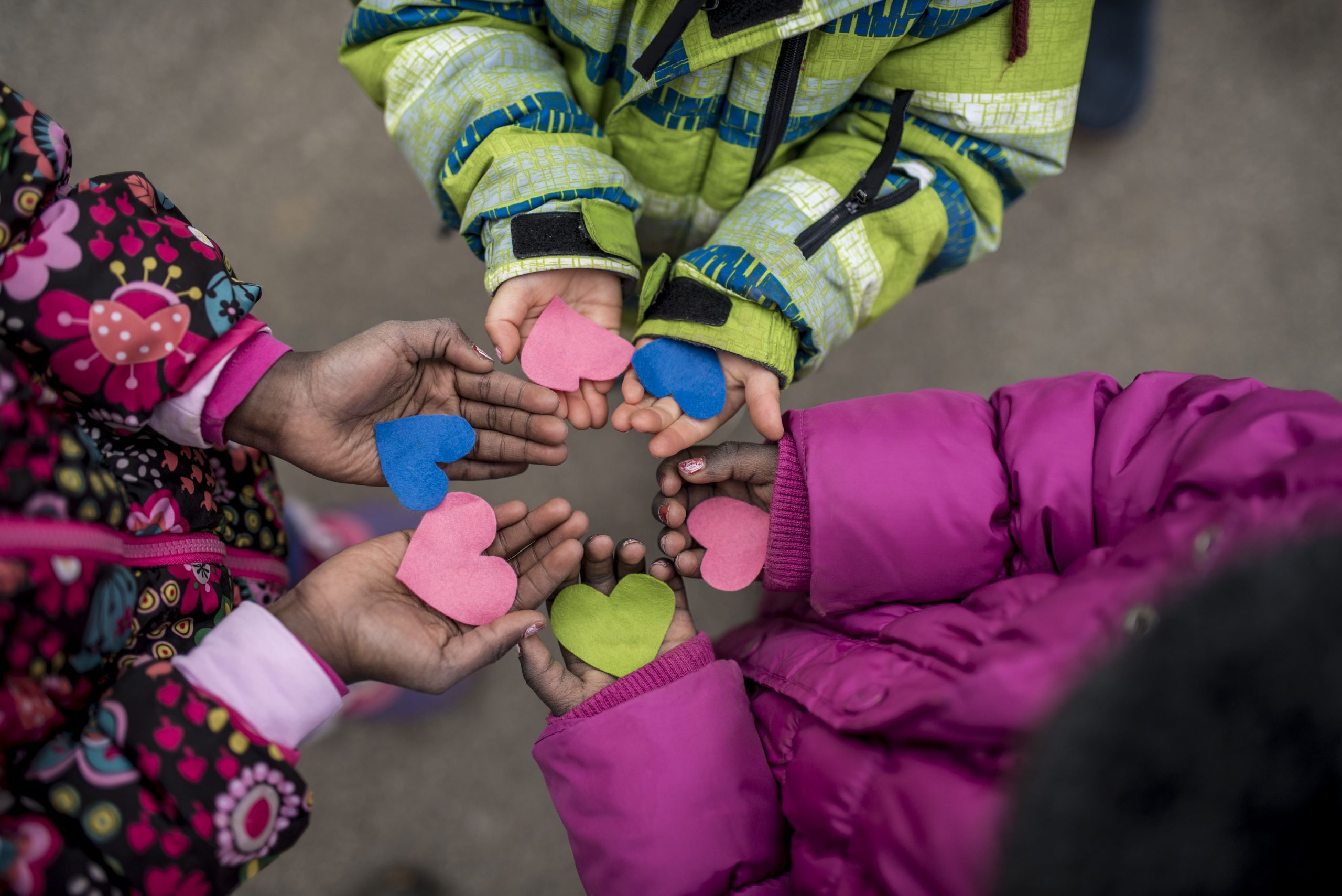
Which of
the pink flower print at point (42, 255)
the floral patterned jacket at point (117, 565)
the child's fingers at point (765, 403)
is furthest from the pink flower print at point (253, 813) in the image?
the child's fingers at point (765, 403)

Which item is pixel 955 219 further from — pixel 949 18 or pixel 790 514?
pixel 790 514

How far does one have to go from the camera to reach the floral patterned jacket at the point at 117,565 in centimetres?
57

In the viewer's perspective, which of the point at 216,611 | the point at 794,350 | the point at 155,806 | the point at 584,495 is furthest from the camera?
the point at 584,495

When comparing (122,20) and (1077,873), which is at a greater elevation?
(122,20)

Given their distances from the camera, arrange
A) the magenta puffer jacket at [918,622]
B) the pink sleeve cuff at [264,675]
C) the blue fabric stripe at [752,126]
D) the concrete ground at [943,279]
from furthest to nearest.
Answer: the concrete ground at [943,279] < the blue fabric stripe at [752,126] < the pink sleeve cuff at [264,675] < the magenta puffer jacket at [918,622]

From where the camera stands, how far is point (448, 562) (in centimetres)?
85

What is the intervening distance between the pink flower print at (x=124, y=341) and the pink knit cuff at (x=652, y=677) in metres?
0.48

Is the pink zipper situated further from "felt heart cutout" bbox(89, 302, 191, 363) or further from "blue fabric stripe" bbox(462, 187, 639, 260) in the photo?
"blue fabric stripe" bbox(462, 187, 639, 260)

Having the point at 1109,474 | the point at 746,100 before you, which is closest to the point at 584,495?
the point at 746,100

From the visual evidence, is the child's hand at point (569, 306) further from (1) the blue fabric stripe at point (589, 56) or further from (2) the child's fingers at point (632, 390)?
(1) the blue fabric stripe at point (589, 56)

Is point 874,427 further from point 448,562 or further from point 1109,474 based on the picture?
point 448,562

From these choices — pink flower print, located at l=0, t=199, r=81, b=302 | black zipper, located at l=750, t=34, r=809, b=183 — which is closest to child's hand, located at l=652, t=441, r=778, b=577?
black zipper, located at l=750, t=34, r=809, b=183

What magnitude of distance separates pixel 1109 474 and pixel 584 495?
2.88 feet

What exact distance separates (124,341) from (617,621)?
0.54m
